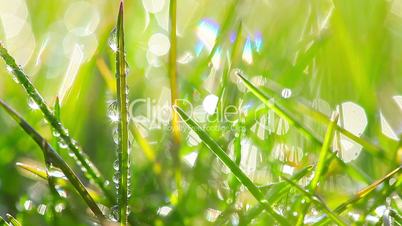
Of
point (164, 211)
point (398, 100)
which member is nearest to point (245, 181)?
point (164, 211)

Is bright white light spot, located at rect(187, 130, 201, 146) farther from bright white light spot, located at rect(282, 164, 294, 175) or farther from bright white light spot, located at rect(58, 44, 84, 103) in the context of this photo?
bright white light spot, located at rect(58, 44, 84, 103)

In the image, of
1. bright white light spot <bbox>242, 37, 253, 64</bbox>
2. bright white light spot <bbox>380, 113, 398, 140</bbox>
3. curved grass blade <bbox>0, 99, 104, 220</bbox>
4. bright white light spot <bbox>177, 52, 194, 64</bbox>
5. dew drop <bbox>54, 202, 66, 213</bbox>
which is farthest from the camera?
bright white light spot <bbox>177, 52, 194, 64</bbox>

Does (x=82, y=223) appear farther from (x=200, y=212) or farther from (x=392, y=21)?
(x=392, y=21)

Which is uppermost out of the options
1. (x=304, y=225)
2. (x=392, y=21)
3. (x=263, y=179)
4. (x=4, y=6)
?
(x=4, y=6)

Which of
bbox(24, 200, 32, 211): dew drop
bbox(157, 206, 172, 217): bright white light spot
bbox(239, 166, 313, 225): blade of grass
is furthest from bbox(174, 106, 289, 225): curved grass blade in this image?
bbox(24, 200, 32, 211): dew drop

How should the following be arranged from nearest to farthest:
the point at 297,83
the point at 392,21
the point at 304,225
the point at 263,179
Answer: the point at 304,225
the point at 263,179
the point at 297,83
the point at 392,21

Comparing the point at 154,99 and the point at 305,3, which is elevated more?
the point at 305,3

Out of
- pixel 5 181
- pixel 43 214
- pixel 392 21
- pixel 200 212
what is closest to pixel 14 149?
pixel 5 181
